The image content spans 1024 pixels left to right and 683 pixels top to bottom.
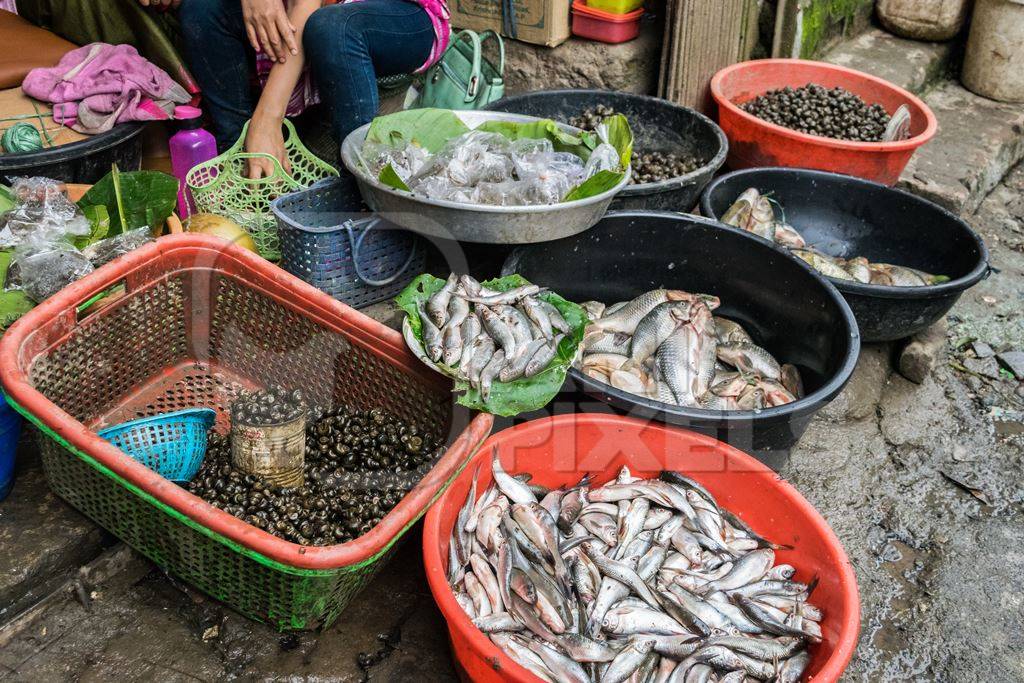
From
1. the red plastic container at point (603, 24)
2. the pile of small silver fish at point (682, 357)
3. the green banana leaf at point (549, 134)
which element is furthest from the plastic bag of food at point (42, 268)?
the red plastic container at point (603, 24)

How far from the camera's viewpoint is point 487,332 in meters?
2.82

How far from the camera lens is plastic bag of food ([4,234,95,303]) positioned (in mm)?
2840

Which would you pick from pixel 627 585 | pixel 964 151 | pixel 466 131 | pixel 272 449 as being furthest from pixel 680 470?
pixel 964 151

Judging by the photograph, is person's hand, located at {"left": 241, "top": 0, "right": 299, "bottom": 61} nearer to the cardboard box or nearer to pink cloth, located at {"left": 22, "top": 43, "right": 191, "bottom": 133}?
pink cloth, located at {"left": 22, "top": 43, "right": 191, "bottom": 133}

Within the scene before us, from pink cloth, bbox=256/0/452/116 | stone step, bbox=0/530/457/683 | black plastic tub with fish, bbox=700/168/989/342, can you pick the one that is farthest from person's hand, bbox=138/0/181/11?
black plastic tub with fish, bbox=700/168/989/342

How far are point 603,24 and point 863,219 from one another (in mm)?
1648

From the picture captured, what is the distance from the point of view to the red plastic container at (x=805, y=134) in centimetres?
421

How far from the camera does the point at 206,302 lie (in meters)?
3.00

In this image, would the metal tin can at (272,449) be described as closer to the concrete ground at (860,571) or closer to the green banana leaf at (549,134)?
the concrete ground at (860,571)

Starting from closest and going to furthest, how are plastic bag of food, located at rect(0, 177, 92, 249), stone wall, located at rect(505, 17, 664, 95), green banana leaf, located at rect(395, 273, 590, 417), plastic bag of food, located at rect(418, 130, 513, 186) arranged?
green banana leaf, located at rect(395, 273, 590, 417) < plastic bag of food, located at rect(0, 177, 92, 249) < plastic bag of food, located at rect(418, 130, 513, 186) < stone wall, located at rect(505, 17, 664, 95)

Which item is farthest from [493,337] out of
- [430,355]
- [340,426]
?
[340,426]

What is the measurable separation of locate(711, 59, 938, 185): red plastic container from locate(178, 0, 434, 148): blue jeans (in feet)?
5.60

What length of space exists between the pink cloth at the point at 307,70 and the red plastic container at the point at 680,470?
2123 mm

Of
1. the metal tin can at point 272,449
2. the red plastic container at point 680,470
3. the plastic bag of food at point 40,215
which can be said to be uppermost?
the plastic bag of food at point 40,215
